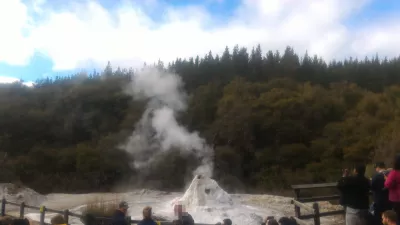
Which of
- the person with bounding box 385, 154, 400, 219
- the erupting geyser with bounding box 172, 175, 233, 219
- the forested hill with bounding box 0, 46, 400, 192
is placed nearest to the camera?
the person with bounding box 385, 154, 400, 219

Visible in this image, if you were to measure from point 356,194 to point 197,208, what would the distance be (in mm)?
8907

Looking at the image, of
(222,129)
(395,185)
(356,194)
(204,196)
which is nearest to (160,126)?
(222,129)

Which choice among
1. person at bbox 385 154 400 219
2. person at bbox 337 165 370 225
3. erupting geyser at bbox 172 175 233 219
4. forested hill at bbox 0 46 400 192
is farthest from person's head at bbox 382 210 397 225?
forested hill at bbox 0 46 400 192

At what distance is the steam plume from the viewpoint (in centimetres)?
2886

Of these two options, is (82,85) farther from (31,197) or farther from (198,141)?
(31,197)

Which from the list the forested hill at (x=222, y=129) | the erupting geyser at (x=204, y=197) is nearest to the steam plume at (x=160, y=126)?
the forested hill at (x=222, y=129)

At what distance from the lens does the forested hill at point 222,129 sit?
28312 millimetres

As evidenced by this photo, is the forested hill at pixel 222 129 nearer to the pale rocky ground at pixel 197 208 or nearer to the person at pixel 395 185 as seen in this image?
the pale rocky ground at pixel 197 208

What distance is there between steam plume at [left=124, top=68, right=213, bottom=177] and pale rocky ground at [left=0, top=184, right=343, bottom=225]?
6.56 meters

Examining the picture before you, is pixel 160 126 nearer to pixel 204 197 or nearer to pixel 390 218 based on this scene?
pixel 204 197

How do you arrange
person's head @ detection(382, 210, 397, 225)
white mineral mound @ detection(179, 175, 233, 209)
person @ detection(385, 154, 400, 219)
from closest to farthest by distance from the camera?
person's head @ detection(382, 210, 397, 225) → person @ detection(385, 154, 400, 219) → white mineral mound @ detection(179, 175, 233, 209)

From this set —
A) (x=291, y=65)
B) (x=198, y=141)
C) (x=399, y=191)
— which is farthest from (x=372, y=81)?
(x=399, y=191)

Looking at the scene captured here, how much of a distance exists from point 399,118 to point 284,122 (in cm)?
844

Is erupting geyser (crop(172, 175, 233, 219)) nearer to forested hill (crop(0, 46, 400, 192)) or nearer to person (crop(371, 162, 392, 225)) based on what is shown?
person (crop(371, 162, 392, 225))
